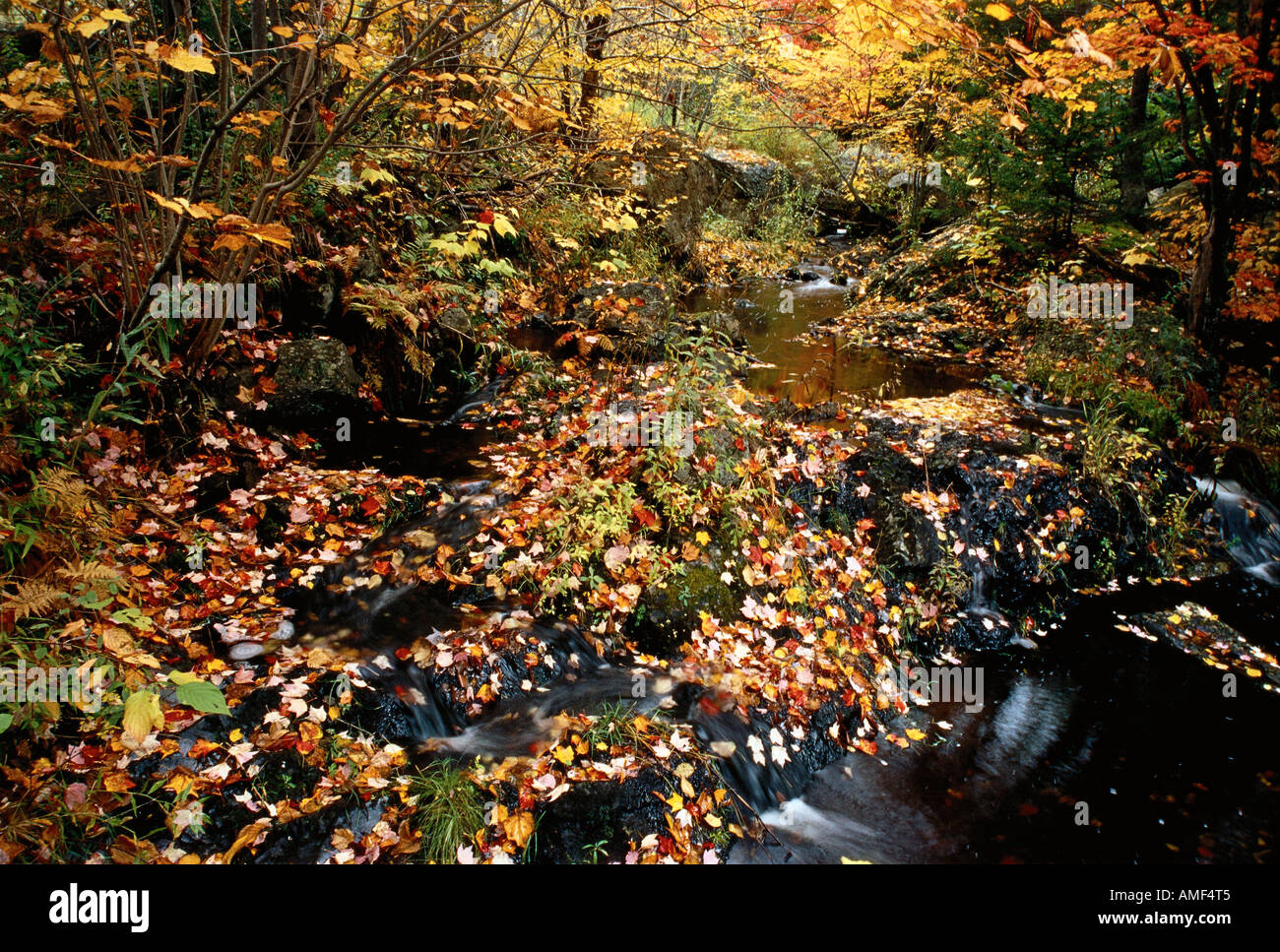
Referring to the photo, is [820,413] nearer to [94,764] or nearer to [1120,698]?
[1120,698]

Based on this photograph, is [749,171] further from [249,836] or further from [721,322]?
[249,836]

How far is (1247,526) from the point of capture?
7.12m

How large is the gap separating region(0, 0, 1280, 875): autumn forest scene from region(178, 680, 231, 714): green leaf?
18 mm

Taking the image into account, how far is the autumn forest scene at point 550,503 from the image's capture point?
10.4ft

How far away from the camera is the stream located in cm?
387

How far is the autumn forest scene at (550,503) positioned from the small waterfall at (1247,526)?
0.07m

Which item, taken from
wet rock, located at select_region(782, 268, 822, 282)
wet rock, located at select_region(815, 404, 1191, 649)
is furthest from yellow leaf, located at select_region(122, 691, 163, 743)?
wet rock, located at select_region(782, 268, 822, 282)

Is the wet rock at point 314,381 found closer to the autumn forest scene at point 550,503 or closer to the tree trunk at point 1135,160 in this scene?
the autumn forest scene at point 550,503

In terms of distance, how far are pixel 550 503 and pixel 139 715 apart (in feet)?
11.2

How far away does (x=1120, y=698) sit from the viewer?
5.18m

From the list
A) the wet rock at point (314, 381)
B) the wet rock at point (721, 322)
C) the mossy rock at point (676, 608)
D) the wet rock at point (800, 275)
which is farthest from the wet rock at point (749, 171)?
the mossy rock at point (676, 608)

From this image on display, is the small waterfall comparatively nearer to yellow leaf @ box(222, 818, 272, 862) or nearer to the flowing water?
the flowing water

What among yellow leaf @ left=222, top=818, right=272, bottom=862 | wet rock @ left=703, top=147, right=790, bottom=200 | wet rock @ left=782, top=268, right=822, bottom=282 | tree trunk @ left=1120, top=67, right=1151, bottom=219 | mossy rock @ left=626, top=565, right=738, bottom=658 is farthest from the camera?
wet rock @ left=703, top=147, right=790, bottom=200
